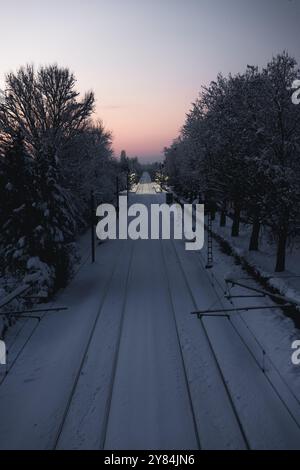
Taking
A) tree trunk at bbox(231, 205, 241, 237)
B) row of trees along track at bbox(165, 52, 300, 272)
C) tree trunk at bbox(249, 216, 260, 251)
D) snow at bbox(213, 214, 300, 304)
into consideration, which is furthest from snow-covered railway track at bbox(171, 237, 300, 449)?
tree trunk at bbox(231, 205, 241, 237)

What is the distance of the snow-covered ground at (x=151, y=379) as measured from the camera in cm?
880

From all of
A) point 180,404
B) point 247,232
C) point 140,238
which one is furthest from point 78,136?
point 180,404

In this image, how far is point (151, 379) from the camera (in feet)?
36.8

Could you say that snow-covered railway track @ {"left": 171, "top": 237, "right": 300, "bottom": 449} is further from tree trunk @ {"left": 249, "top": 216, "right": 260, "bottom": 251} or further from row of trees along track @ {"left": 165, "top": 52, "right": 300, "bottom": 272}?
tree trunk @ {"left": 249, "top": 216, "right": 260, "bottom": 251}

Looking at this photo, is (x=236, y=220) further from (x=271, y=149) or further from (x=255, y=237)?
(x=271, y=149)

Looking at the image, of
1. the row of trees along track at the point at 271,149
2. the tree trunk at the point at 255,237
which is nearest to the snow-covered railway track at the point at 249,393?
the row of trees along track at the point at 271,149

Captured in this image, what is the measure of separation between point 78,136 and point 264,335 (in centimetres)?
2433

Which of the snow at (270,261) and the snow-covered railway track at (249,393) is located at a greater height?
the snow at (270,261)

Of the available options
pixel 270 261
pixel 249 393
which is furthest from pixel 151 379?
pixel 270 261

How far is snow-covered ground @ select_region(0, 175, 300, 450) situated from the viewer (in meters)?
8.80

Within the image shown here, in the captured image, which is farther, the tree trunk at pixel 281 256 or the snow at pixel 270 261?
the tree trunk at pixel 281 256

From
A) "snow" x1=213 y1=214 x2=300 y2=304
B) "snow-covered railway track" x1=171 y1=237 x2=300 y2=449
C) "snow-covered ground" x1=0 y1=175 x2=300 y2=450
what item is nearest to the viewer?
"snow-covered railway track" x1=171 y1=237 x2=300 y2=449

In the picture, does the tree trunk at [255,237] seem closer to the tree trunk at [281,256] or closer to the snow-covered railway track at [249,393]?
the tree trunk at [281,256]

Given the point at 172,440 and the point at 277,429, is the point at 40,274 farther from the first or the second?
the point at 277,429
